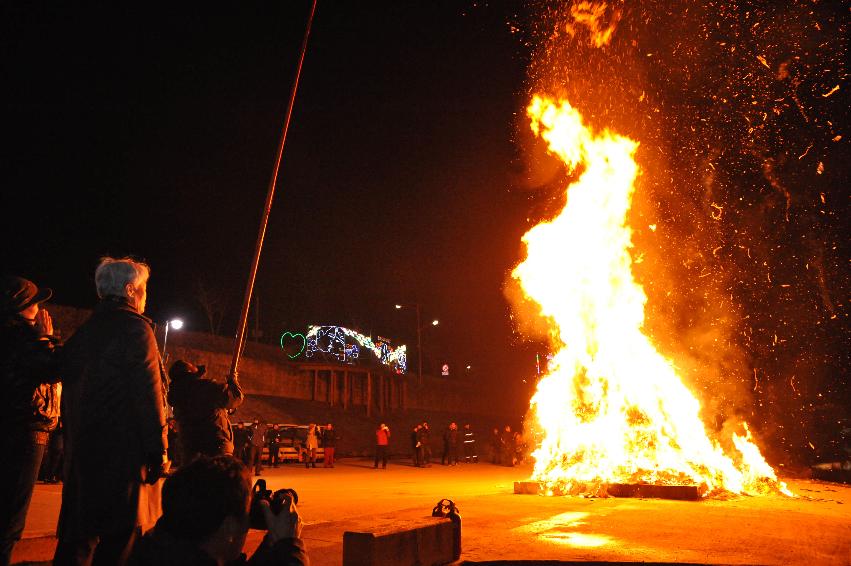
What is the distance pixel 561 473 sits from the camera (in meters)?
13.9

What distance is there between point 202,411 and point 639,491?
9.80 meters

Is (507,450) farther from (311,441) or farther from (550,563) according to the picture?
(550,563)

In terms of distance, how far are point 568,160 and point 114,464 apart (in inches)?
546

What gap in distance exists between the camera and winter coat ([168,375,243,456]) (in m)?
5.16

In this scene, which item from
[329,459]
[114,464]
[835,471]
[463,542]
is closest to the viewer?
[114,464]

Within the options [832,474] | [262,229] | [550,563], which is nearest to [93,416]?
[262,229]

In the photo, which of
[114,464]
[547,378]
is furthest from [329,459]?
[114,464]

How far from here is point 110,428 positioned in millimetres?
3109

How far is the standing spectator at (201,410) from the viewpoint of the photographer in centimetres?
516

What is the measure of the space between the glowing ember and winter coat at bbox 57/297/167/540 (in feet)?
38.3

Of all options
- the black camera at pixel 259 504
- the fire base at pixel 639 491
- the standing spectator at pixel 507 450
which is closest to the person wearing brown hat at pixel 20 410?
the black camera at pixel 259 504

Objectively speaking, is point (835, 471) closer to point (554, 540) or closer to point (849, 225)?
point (849, 225)

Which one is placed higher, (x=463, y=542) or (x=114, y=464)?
(x=114, y=464)

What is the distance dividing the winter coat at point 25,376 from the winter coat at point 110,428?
0.59 ft
